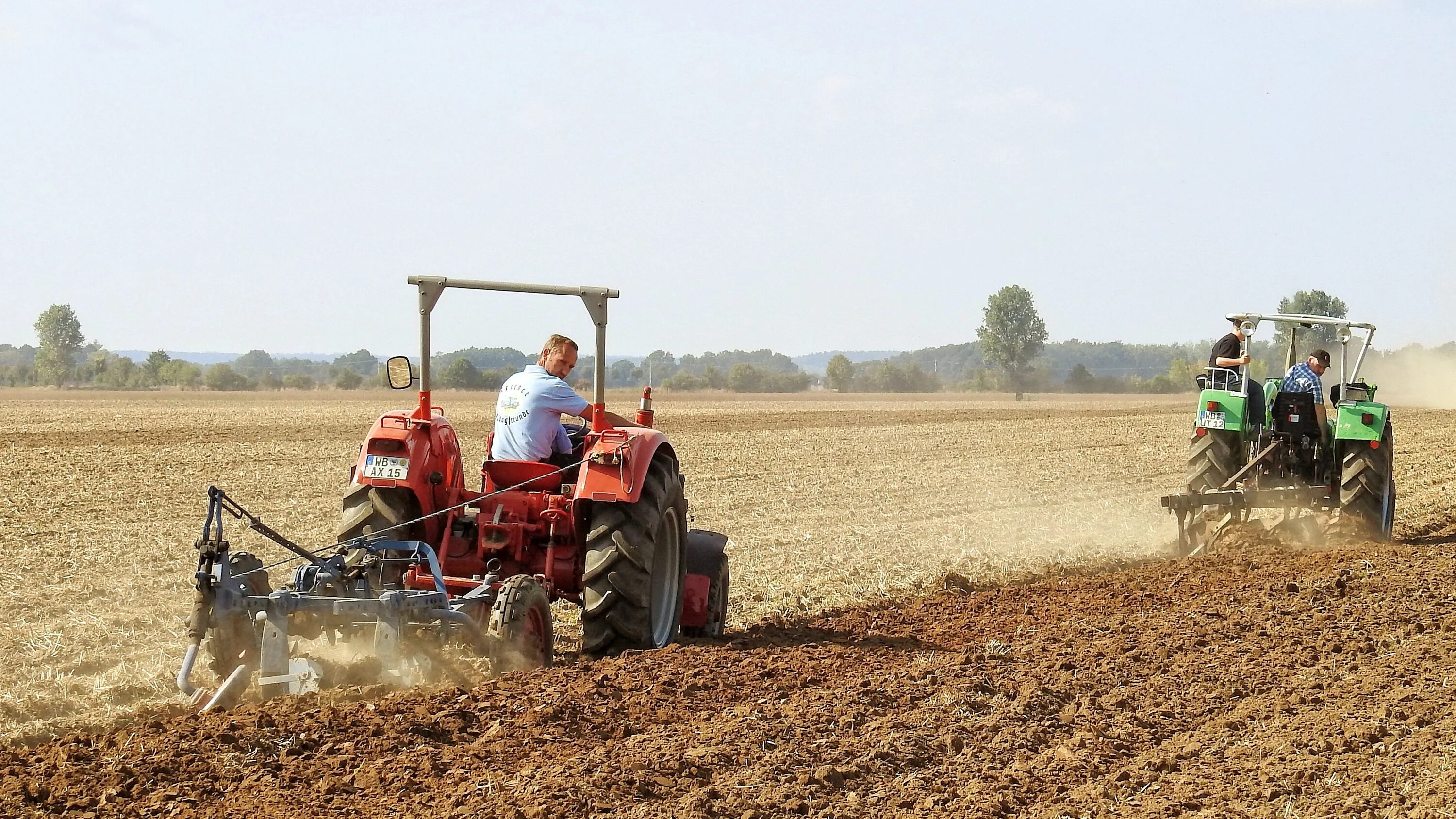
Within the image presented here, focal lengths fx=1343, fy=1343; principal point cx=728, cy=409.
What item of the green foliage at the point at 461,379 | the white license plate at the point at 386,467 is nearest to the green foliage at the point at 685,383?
the green foliage at the point at 461,379

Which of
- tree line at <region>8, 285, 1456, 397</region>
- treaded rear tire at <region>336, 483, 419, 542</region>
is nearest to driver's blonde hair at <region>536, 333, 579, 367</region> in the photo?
treaded rear tire at <region>336, 483, 419, 542</region>

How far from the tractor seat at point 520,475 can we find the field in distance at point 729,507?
1079 millimetres

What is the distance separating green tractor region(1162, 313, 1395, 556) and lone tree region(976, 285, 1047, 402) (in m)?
75.7

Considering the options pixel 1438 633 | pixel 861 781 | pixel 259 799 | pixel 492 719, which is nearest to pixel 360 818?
pixel 259 799

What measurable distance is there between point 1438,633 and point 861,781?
160 inches

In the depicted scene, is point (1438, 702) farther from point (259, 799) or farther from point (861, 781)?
point (259, 799)

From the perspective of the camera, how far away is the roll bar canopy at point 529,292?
659 cm

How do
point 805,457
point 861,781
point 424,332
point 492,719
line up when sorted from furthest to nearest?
1. point 805,457
2. point 424,332
3. point 492,719
4. point 861,781

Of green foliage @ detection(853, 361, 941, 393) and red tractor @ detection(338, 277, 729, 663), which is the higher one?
green foliage @ detection(853, 361, 941, 393)

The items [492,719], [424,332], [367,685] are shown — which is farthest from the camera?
[424,332]

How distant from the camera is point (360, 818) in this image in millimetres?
3988

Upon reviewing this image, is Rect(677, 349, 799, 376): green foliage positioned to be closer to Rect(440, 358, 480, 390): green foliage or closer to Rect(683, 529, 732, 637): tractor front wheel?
Rect(440, 358, 480, 390): green foliage

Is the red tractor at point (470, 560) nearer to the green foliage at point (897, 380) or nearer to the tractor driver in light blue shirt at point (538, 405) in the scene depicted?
the tractor driver in light blue shirt at point (538, 405)

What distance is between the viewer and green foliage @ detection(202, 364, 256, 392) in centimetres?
6303
